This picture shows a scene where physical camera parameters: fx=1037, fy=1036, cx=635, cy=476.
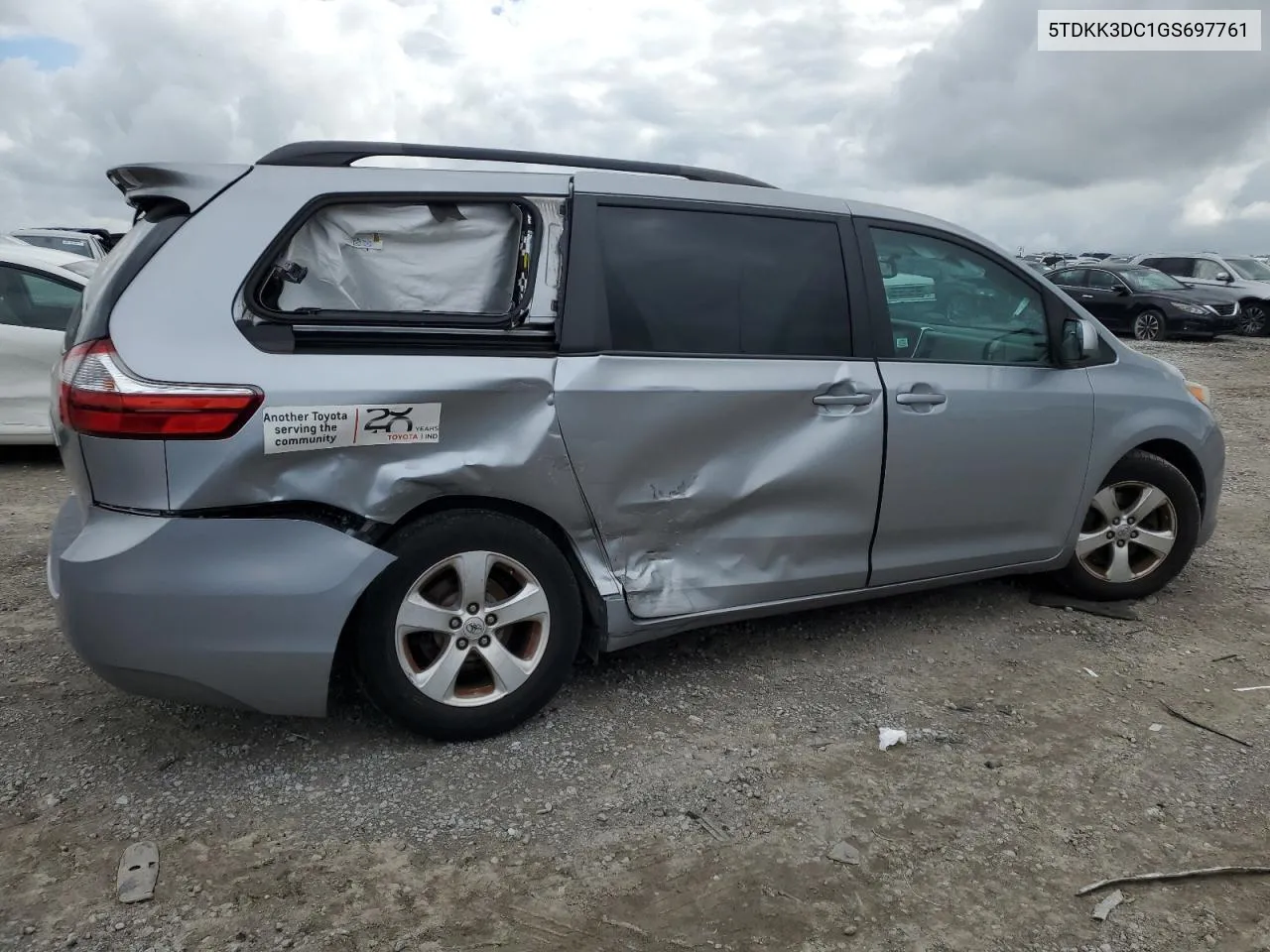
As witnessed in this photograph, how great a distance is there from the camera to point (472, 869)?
8.63 feet

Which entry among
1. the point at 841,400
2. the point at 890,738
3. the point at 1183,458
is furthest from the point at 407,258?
the point at 1183,458

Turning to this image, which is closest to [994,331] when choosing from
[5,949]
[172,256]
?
[172,256]

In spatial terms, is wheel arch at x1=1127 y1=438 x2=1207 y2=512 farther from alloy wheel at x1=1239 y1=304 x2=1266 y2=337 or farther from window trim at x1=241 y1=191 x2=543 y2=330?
alloy wheel at x1=1239 y1=304 x2=1266 y2=337

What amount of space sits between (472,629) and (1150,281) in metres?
19.9

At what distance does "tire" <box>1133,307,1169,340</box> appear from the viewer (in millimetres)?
18953

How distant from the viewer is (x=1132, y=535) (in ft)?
14.9

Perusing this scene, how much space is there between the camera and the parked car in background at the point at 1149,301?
61.7 ft

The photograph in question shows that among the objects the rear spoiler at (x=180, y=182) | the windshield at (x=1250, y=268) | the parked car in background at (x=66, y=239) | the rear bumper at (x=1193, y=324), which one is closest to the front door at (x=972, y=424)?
the rear spoiler at (x=180, y=182)

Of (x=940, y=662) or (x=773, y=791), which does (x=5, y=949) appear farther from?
(x=940, y=662)

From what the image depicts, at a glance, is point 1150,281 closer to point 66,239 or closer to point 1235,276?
point 1235,276

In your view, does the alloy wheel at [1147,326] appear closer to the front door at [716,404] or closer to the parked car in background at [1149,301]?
the parked car in background at [1149,301]

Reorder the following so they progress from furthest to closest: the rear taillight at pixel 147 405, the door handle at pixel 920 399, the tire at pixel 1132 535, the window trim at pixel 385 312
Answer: the tire at pixel 1132 535 → the door handle at pixel 920 399 → the window trim at pixel 385 312 → the rear taillight at pixel 147 405

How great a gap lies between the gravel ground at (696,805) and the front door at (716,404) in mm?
473

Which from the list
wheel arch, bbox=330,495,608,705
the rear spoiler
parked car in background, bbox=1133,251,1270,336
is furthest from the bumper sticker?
parked car in background, bbox=1133,251,1270,336
